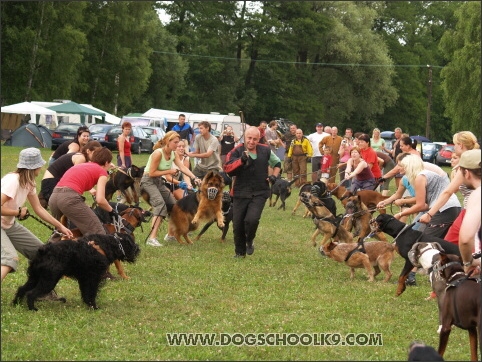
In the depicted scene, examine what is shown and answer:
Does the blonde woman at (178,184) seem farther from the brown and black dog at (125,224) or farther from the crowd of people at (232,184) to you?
the brown and black dog at (125,224)

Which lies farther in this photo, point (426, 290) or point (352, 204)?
point (352, 204)

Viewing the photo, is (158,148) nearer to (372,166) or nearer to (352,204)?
(352,204)

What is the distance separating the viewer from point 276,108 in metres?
53.0

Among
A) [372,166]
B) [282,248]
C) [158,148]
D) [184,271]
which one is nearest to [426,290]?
[184,271]

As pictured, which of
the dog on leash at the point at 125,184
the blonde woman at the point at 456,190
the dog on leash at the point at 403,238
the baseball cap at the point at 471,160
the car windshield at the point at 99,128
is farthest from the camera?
the car windshield at the point at 99,128

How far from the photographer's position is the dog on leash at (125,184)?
13.8 meters

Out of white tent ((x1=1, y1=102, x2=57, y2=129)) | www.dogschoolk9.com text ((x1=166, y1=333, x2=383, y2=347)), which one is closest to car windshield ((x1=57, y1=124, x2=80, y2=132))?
white tent ((x1=1, y1=102, x2=57, y2=129))

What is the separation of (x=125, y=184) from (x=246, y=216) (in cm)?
357

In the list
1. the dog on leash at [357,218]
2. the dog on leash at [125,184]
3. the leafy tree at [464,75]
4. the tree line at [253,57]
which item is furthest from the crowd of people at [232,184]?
the leafy tree at [464,75]

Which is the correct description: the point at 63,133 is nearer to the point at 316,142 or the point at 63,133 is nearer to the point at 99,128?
the point at 99,128

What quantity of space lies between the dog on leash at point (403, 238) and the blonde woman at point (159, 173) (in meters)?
3.55

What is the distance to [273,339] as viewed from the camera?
21.5ft

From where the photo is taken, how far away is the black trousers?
11.0 m

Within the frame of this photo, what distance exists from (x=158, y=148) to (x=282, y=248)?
2.69 metres
